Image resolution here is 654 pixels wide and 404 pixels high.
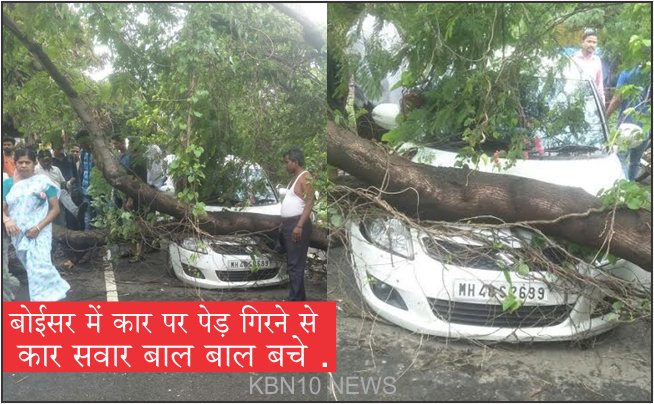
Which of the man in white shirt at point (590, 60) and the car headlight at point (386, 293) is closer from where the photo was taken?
the car headlight at point (386, 293)

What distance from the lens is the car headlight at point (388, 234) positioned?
2.88 metres

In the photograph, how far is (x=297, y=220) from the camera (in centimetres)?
283

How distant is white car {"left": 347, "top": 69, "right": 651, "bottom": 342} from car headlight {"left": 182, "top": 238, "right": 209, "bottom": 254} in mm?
986

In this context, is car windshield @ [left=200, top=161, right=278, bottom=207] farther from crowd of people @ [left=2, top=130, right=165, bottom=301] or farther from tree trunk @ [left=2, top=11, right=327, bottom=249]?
crowd of people @ [left=2, top=130, right=165, bottom=301]

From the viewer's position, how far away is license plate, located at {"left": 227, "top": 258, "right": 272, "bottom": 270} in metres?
3.34

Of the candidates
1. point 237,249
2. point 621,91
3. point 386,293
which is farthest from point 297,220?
point 621,91

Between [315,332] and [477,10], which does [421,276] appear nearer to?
[315,332]

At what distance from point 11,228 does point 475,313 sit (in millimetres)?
2250

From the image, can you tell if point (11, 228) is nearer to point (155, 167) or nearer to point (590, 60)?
point (155, 167)

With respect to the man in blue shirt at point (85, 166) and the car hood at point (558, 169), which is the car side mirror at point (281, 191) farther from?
the man in blue shirt at point (85, 166)

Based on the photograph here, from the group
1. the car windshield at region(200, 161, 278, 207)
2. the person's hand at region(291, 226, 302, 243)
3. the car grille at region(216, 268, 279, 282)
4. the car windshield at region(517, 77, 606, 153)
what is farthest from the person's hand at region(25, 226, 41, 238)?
the car windshield at region(517, 77, 606, 153)

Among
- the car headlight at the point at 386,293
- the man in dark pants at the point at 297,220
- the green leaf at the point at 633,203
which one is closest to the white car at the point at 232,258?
the man in dark pants at the point at 297,220

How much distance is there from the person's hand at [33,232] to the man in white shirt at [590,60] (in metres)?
2.90

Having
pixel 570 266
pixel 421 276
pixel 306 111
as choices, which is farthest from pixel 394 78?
pixel 570 266
